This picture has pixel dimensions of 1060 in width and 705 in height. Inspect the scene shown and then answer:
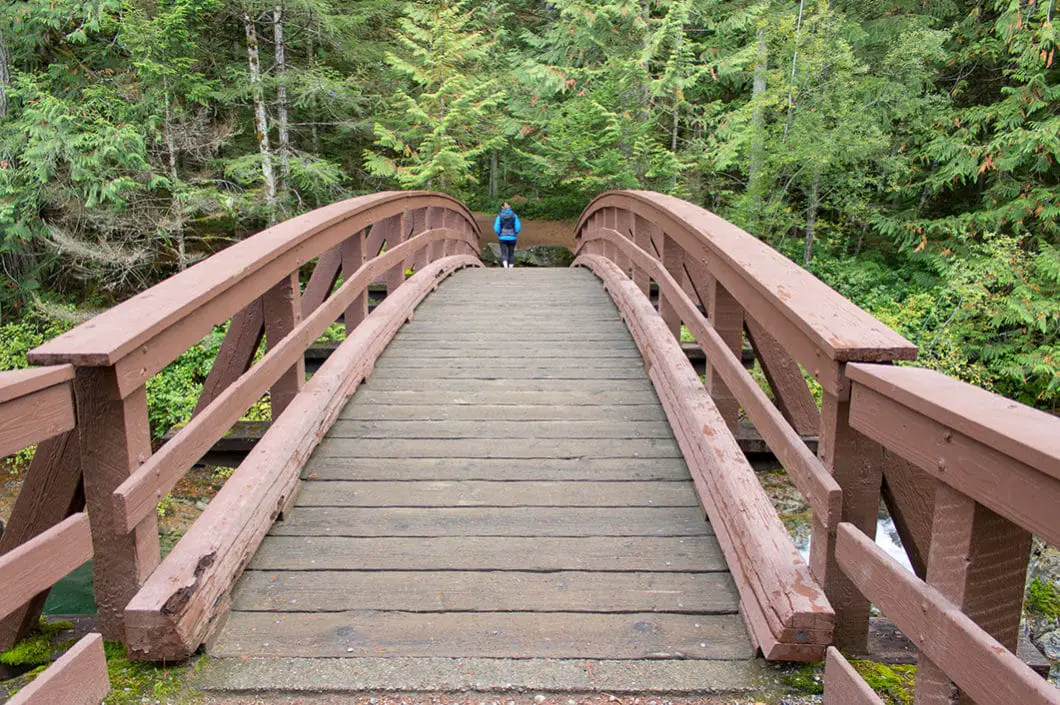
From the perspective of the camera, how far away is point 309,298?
481 cm

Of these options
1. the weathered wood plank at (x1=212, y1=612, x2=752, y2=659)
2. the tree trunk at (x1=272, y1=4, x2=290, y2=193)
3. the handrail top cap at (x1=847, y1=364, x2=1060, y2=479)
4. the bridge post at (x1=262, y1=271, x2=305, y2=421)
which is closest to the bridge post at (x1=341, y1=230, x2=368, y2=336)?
the bridge post at (x1=262, y1=271, x2=305, y2=421)

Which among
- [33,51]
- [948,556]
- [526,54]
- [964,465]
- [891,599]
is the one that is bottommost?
[891,599]

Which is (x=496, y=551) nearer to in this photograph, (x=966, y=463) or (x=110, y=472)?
(x=110, y=472)

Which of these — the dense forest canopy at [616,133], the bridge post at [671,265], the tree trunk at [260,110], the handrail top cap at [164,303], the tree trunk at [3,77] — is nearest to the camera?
the handrail top cap at [164,303]

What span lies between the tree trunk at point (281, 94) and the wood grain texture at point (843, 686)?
14.3 metres

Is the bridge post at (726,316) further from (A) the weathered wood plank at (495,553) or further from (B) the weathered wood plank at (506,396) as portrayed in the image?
(A) the weathered wood plank at (495,553)

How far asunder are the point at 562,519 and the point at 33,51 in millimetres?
15927

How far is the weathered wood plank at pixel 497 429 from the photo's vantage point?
401 centimetres

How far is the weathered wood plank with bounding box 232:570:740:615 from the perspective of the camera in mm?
2535

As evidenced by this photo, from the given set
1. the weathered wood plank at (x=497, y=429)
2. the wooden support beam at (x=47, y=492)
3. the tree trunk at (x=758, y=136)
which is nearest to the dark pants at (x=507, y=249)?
the tree trunk at (x=758, y=136)

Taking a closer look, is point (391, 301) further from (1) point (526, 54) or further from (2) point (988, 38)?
(1) point (526, 54)

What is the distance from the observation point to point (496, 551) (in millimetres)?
2898

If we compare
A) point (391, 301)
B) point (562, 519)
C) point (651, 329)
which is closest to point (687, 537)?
point (562, 519)

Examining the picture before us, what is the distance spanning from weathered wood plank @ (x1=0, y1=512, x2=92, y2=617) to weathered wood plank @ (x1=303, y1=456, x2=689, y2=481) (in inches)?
64.3
